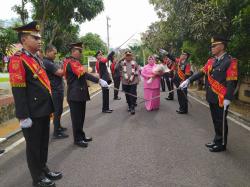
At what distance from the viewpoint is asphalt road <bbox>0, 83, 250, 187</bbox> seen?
466 cm

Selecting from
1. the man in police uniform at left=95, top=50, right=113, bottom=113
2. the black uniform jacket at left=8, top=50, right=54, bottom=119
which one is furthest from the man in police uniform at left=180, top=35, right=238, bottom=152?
the man in police uniform at left=95, top=50, right=113, bottom=113

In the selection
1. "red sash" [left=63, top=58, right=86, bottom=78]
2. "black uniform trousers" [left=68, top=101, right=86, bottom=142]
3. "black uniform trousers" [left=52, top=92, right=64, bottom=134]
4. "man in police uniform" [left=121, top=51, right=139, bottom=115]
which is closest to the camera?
"red sash" [left=63, top=58, right=86, bottom=78]

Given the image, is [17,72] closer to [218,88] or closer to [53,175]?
[53,175]

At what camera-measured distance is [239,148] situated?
613cm

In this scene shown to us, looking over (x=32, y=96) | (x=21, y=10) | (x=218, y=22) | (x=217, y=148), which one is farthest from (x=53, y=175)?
(x=21, y=10)

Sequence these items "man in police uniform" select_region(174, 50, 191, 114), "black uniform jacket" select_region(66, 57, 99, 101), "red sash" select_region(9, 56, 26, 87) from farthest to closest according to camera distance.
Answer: "man in police uniform" select_region(174, 50, 191, 114) < "black uniform jacket" select_region(66, 57, 99, 101) < "red sash" select_region(9, 56, 26, 87)

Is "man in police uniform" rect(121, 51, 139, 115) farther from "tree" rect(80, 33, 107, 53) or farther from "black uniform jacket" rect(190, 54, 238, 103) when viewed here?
"tree" rect(80, 33, 107, 53)

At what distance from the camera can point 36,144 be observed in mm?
4434

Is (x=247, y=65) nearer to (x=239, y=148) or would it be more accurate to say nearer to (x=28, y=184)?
(x=239, y=148)

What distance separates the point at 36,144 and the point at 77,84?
2.10 m

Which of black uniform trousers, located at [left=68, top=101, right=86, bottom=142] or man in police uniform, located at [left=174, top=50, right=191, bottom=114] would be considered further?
man in police uniform, located at [left=174, top=50, right=191, bottom=114]

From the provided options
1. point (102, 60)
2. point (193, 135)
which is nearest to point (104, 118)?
point (102, 60)

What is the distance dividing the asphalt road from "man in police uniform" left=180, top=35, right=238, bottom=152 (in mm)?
385

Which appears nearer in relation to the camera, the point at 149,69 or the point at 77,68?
the point at 77,68
